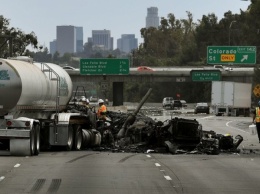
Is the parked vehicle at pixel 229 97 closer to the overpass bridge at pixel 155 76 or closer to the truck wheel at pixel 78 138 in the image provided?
the overpass bridge at pixel 155 76

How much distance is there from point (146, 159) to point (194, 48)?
5467 inches

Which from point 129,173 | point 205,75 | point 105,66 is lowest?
point 129,173

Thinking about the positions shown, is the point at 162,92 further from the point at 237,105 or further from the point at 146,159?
the point at 146,159

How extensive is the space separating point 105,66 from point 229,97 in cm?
1364

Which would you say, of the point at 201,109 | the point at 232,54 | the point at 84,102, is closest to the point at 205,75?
the point at 232,54

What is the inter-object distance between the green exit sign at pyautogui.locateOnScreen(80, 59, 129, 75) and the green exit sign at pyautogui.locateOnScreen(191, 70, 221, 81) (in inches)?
294

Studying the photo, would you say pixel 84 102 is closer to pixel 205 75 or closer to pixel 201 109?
pixel 205 75

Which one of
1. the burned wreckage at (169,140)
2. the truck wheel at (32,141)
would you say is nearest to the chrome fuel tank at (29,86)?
the truck wheel at (32,141)

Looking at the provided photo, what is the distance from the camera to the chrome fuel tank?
84.6ft

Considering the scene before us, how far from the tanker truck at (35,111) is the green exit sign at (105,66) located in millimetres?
49215

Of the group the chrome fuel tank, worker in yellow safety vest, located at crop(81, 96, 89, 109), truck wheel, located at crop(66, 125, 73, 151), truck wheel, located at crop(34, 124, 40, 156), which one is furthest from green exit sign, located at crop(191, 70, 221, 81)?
truck wheel, located at crop(34, 124, 40, 156)

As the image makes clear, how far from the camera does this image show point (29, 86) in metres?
26.6

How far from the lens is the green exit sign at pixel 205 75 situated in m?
84.1

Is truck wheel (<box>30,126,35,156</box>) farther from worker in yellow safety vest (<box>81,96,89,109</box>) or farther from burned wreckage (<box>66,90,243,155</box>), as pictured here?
worker in yellow safety vest (<box>81,96,89,109</box>)
